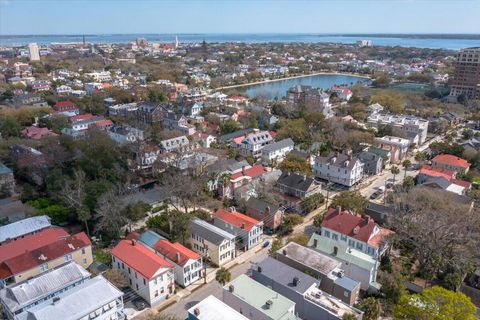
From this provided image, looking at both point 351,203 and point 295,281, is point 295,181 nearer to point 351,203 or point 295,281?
point 351,203

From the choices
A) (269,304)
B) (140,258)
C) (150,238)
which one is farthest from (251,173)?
(269,304)

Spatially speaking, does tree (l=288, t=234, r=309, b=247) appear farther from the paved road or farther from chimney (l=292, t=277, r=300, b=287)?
chimney (l=292, t=277, r=300, b=287)

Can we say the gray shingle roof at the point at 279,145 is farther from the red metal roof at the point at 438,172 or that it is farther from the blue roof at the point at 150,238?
the blue roof at the point at 150,238

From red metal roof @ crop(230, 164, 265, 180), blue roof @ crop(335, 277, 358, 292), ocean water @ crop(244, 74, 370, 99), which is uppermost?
ocean water @ crop(244, 74, 370, 99)

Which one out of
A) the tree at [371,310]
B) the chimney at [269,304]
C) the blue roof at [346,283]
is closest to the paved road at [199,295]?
the chimney at [269,304]

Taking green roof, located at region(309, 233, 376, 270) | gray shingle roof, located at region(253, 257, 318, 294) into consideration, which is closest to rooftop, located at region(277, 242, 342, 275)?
green roof, located at region(309, 233, 376, 270)

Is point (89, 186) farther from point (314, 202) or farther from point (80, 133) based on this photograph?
point (80, 133)
